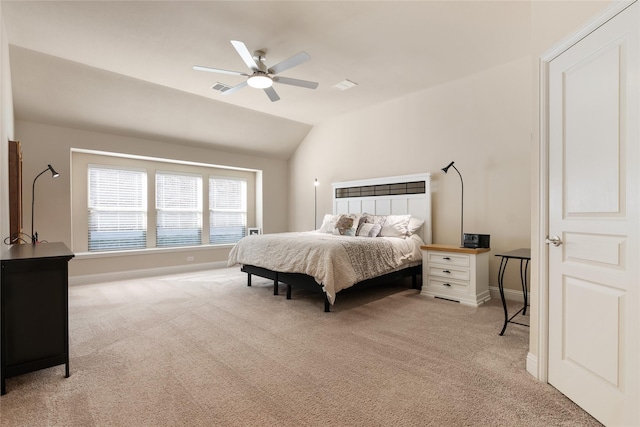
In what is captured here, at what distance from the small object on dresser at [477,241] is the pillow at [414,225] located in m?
0.85

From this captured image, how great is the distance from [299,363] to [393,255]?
230 cm

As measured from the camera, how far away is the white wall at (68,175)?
Answer: 4645mm

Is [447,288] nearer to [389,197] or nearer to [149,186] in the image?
[389,197]

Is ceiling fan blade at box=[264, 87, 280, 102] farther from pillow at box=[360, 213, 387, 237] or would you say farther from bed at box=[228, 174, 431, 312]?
pillow at box=[360, 213, 387, 237]

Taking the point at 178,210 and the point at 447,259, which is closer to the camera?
the point at 447,259

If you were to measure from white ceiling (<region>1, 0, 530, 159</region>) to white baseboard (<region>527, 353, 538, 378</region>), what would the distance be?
292 centimetres

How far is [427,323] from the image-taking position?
3.20 metres

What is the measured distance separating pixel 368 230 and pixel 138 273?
4141 mm

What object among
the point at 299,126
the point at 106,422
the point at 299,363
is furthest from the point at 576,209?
the point at 299,126

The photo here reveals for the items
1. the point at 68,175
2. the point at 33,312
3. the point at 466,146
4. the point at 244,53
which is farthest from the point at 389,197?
→ the point at 68,175

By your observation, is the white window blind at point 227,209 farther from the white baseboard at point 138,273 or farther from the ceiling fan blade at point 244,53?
the ceiling fan blade at point 244,53

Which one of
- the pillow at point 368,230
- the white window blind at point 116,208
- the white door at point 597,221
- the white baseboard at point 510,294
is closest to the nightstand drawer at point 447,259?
the white baseboard at point 510,294

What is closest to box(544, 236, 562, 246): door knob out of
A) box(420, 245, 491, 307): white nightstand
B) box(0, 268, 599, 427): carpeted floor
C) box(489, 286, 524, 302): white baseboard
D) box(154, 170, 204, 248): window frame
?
box(0, 268, 599, 427): carpeted floor

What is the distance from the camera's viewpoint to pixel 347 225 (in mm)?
5078
